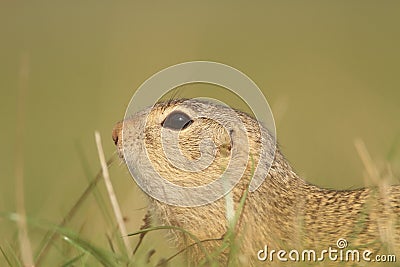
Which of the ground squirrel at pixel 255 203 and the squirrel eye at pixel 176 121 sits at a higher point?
the squirrel eye at pixel 176 121

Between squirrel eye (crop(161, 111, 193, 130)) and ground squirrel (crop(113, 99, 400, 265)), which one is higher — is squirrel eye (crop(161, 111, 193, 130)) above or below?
above

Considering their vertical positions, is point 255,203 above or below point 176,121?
below

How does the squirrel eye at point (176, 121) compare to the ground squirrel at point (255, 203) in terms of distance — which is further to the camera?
the squirrel eye at point (176, 121)

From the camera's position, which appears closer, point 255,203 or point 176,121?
point 255,203

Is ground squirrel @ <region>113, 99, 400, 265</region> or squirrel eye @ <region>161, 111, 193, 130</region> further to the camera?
squirrel eye @ <region>161, 111, 193, 130</region>

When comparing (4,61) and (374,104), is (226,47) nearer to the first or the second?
(4,61)
